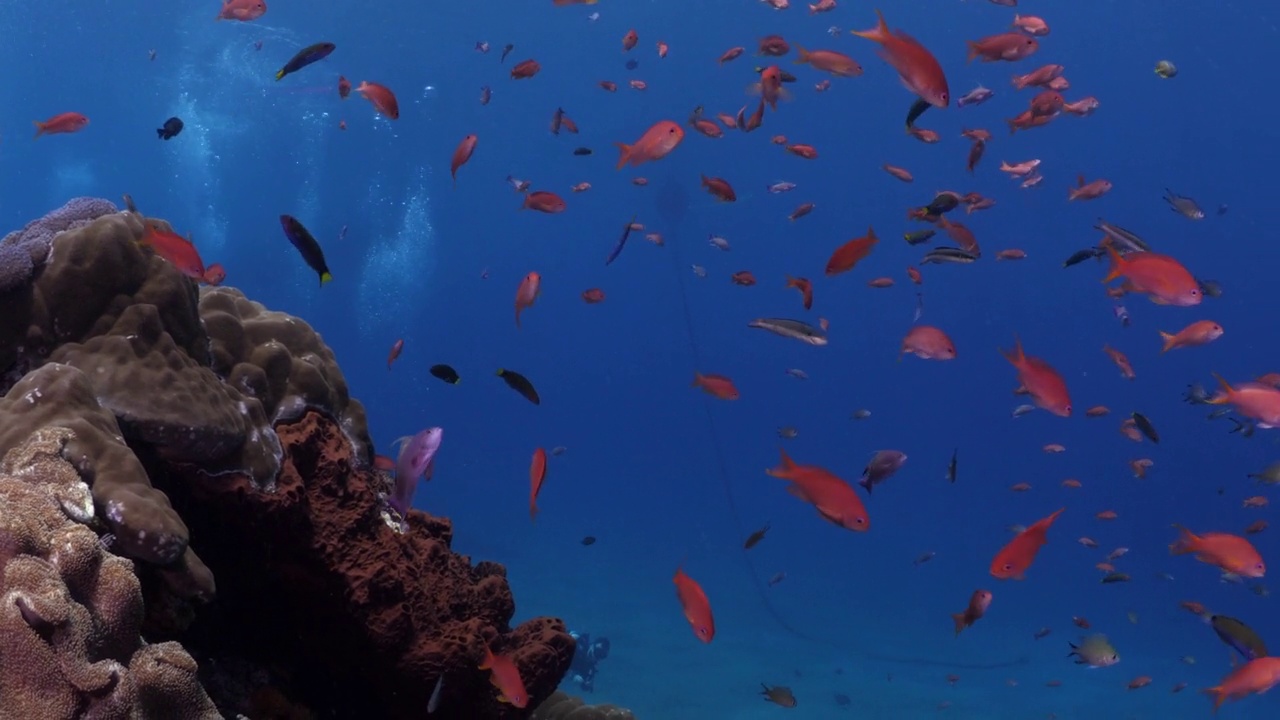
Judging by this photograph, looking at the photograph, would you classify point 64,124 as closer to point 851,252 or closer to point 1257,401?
point 851,252

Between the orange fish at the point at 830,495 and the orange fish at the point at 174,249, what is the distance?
3268mm

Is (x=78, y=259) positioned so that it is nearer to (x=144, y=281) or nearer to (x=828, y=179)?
(x=144, y=281)

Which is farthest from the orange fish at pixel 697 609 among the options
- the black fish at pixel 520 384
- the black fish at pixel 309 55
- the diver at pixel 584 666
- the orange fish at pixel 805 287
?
the diver at pixel 584 666

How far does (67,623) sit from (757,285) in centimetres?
6024

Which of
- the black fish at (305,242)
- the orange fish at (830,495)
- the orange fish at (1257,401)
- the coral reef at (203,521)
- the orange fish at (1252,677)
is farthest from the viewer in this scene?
the orange fish at (1257,401)

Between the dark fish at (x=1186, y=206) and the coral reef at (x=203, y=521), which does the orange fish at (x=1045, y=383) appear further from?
the dark fish at (x=1186, y=206)

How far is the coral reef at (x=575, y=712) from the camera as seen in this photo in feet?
17.9

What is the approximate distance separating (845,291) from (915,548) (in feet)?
80.6

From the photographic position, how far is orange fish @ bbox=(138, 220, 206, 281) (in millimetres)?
3520

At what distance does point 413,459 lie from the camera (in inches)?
151

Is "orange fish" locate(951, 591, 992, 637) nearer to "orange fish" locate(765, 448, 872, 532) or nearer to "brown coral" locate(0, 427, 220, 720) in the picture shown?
"orange fish" locate(765, 448, 872, 532)

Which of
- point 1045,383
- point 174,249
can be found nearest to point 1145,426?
point 1045,383

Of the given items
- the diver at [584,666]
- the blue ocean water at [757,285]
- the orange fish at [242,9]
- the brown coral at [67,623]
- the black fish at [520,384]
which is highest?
the brown coral at [67,623]

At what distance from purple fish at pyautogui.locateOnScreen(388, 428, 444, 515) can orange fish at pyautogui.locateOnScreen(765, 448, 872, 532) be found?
2.04 m
